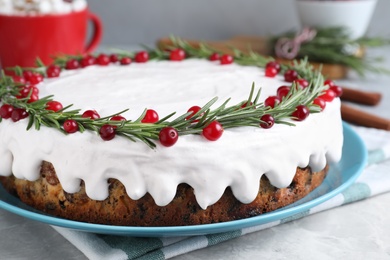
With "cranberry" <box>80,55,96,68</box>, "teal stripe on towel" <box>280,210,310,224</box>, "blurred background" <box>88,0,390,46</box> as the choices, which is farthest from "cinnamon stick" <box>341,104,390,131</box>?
"blurred background" <box>88,0,390,46</box>

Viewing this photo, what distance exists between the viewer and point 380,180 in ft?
4.51

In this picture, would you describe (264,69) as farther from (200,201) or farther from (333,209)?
(200,201)

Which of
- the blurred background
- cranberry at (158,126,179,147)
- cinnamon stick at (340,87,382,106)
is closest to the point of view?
cranberry at (158,126,179,147)

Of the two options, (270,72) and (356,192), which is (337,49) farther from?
(356,192)

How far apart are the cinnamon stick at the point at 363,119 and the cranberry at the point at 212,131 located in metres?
0.79

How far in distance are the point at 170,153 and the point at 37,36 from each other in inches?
41.8

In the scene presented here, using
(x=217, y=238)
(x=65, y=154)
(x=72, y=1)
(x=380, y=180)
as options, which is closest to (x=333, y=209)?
(x=380, y=180)

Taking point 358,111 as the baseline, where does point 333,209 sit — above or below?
below

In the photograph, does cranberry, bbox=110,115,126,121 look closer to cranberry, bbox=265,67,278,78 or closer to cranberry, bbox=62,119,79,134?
cranberry, bbox=62,119,79,134

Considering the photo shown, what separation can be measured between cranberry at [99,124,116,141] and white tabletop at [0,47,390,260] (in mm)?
209

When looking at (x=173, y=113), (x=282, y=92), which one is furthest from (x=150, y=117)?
(x=282, y=92)

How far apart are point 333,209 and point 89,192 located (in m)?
0.49

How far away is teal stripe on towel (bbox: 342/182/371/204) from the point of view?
130 cm

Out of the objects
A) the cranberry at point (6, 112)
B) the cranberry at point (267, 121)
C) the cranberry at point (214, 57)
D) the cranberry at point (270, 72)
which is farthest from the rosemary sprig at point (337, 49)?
the cranberry at point (6, 112)
